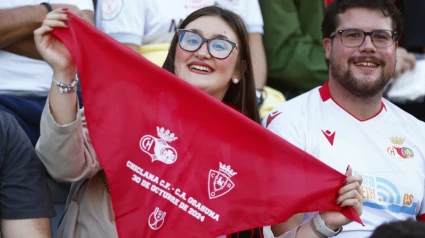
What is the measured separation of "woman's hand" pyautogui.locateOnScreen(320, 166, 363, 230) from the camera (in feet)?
11.1

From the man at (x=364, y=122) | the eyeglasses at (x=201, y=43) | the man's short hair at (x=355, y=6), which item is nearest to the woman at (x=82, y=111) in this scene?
the eyeglasses at (x=201, y=43)

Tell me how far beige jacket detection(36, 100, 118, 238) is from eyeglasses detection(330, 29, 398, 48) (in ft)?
5.27

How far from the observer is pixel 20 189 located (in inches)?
136

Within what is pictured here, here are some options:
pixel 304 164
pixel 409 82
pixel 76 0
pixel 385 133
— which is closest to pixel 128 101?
pixel 304 164

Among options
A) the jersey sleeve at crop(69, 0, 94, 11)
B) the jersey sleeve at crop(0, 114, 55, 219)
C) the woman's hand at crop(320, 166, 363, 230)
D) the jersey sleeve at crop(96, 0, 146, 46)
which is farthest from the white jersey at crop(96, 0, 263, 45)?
the woman's hand at crop(320, 166, 363, 230)

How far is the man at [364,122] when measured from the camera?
13.4ft

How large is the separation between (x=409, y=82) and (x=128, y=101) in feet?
9.14

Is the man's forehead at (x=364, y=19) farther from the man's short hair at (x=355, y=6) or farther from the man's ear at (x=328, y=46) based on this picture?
the man's ear at (x=328, y=46)

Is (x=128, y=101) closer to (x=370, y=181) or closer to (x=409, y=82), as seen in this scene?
(x=370, y=181)

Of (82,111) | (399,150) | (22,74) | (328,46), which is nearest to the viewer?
(82,111)

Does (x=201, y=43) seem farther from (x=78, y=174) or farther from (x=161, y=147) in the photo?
(x=78, y=174)

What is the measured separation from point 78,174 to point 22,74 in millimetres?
1017

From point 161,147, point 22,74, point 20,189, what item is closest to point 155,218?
point 161,147

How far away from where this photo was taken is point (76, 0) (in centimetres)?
444
